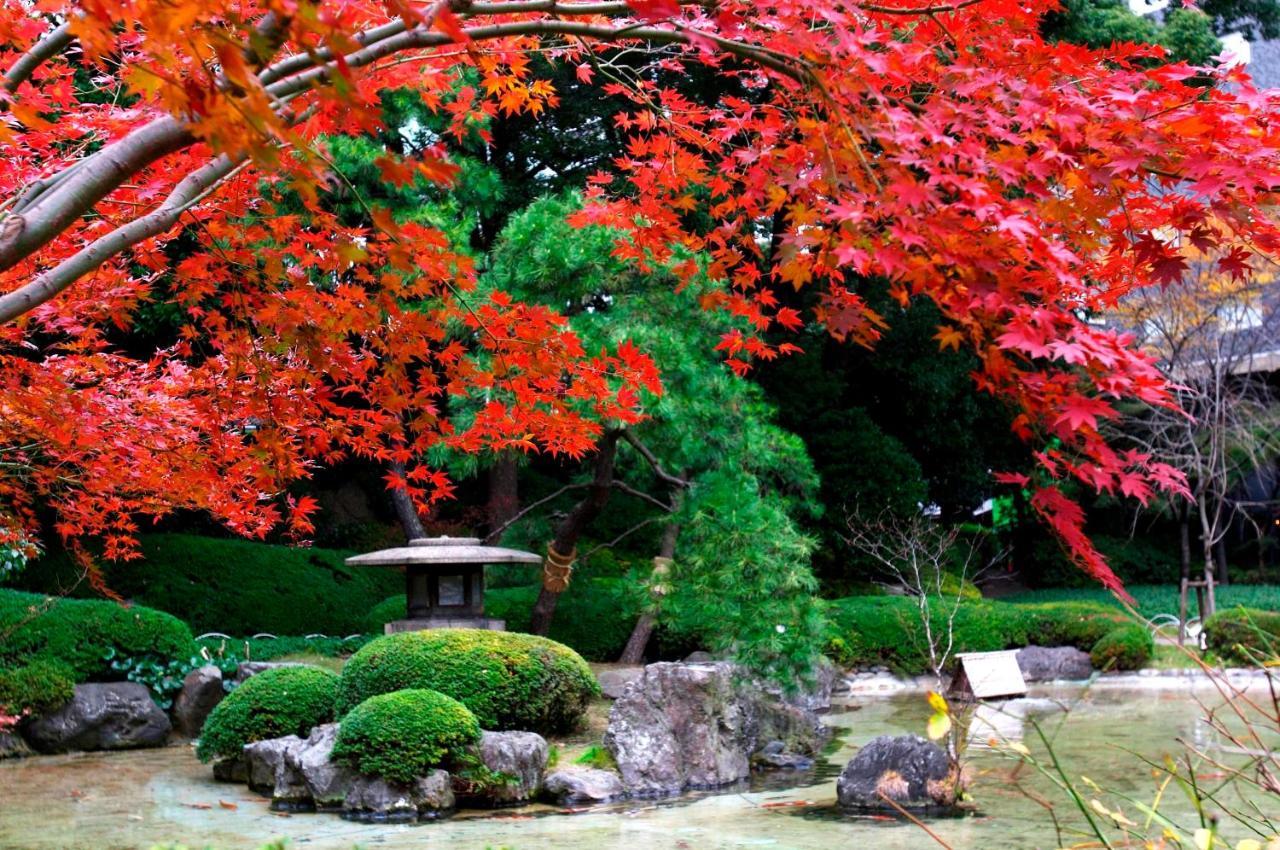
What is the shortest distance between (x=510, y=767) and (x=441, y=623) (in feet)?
10.3

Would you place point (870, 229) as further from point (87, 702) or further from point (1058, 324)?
point (87, 702)

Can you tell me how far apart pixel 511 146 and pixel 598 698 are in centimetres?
818

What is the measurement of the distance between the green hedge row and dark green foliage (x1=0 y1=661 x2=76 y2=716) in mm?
7008

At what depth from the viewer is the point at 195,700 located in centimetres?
978

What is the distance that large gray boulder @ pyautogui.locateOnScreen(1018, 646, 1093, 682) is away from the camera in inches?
511

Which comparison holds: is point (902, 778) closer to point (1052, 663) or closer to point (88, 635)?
point (88, 635)

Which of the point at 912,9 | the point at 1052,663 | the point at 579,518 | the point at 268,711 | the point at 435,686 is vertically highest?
the point at 912,9

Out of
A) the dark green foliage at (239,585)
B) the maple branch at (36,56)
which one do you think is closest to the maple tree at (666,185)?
the maple branch at (36,56)

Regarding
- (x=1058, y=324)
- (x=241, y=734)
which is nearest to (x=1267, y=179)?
(x=1058, y=324)

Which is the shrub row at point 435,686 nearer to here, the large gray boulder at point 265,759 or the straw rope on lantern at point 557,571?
the large gray boulder at point 265,759

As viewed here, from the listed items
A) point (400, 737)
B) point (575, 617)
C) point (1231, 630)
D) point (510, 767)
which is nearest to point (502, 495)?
point (575, 617)

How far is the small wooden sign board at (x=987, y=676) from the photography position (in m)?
10.3

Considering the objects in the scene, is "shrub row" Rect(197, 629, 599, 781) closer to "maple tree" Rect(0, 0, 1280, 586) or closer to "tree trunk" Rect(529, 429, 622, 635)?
"tree trunk" Rect(529, 429, 622, 635)

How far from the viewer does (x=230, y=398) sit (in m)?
4.41
